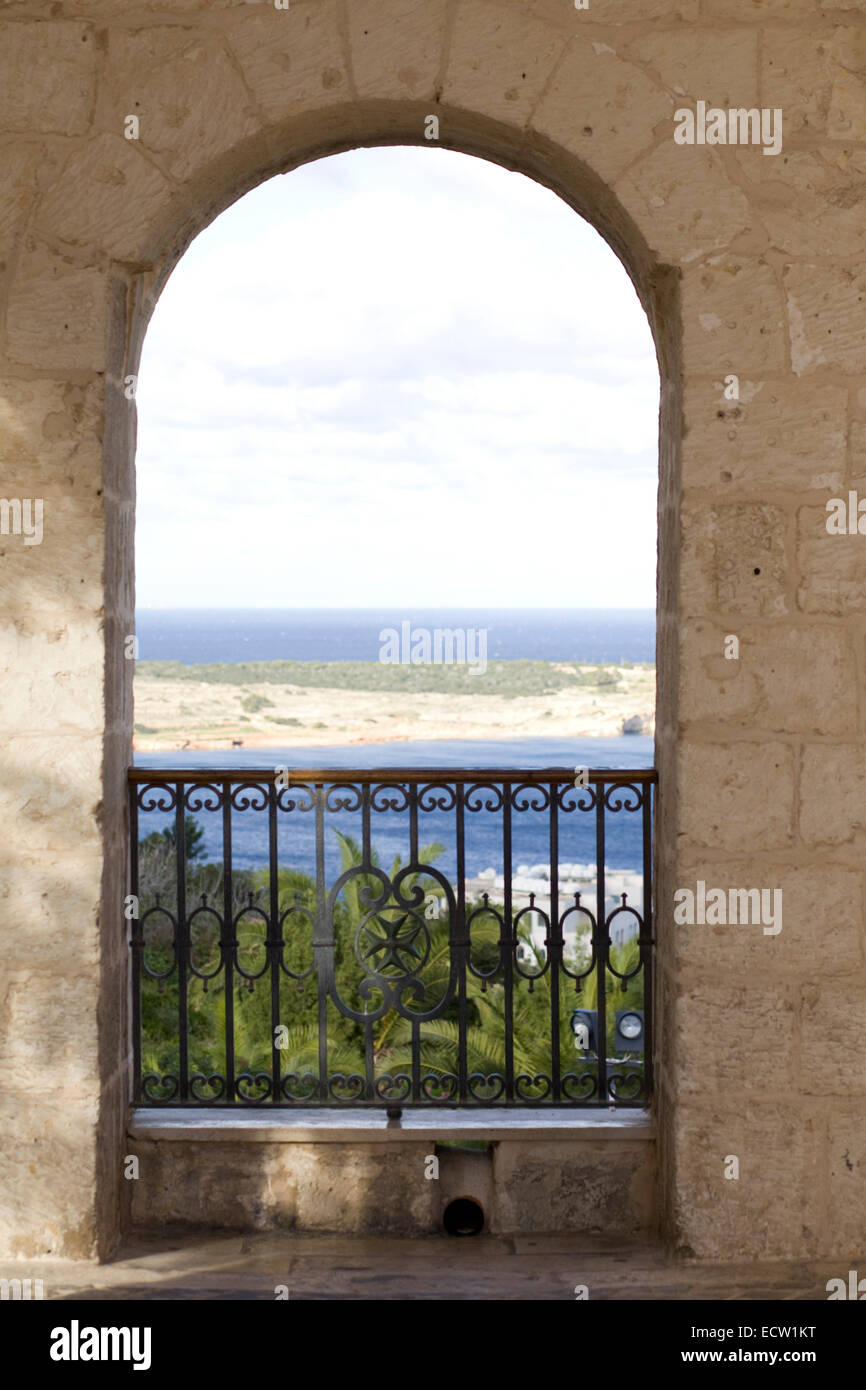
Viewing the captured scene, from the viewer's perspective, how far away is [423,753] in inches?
1629

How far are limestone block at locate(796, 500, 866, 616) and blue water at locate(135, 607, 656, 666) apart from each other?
3658 centimetres

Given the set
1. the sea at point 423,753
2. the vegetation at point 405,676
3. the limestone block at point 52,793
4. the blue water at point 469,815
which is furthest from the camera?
the vegetation at point 405,676

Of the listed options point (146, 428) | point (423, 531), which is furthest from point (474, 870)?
point (146, 428)

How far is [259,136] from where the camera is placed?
272 centimetres

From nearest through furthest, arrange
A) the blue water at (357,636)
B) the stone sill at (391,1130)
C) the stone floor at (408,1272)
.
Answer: the stone floor at (408,1272) → the stone sill at (391,1130) → the blue water at (357,636)

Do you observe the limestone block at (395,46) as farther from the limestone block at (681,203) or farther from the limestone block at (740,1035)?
the limestone block at (740,1035)

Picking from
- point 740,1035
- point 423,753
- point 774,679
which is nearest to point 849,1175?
point 740,1035

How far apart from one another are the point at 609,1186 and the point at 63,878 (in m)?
1.56

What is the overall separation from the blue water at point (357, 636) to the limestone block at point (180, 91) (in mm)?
36576

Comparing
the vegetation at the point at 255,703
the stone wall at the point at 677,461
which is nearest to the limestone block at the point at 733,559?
the stone wall at the point at 677,461

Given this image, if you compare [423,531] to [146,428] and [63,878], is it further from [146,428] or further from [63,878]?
[63,878]

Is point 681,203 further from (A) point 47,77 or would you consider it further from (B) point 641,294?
(A) point 47,77

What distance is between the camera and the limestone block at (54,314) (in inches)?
106

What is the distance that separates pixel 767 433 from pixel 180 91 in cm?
159
